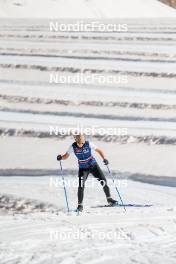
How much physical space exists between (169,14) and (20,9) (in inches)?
386

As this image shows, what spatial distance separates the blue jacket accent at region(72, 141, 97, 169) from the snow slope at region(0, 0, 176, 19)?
24.9m

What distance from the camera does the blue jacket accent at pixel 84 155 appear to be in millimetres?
7527

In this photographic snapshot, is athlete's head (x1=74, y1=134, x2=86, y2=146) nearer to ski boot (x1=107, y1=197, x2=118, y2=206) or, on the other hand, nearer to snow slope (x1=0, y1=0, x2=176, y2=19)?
ski boot (x1=107, y1=197, x2=118, y2=206)

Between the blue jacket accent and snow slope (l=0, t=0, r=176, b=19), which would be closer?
the blue jacket accent

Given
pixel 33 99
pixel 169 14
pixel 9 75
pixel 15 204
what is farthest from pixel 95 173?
pixel 169 14

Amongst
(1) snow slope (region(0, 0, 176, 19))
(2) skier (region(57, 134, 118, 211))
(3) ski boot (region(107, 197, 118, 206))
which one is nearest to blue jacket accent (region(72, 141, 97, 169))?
(2) skier (region(57, 134, 118, 211))

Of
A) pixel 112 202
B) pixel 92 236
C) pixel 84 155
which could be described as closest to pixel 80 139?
pixel 84 155

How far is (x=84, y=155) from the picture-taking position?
7.61 meters

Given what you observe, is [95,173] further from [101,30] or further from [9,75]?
[101,30]

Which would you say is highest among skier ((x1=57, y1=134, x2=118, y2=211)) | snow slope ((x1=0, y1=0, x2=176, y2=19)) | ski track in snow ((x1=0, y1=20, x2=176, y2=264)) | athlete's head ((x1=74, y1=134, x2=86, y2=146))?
athlete's head ((x1=74, y1=134, x2=86, y2=146))

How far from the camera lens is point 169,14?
1355 inches

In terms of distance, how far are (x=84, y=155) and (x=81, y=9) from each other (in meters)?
26.4

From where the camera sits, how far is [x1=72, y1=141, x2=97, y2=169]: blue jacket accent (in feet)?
24.7

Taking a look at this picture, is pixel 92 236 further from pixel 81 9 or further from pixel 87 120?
pixel 81 9
